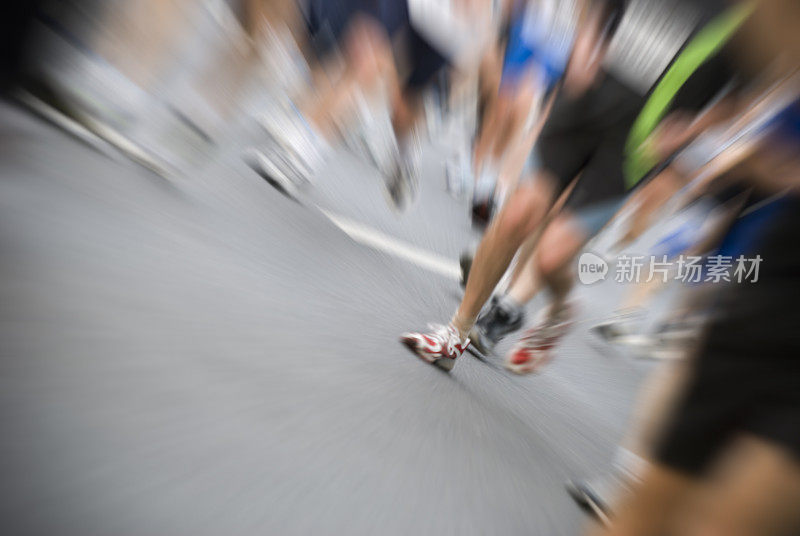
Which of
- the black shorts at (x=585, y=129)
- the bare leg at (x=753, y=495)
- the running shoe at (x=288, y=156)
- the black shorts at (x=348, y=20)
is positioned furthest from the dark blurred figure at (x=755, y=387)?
the black shorts at (x=348, y=20)

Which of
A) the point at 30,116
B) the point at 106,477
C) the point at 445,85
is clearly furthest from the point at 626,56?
the point at 445,85

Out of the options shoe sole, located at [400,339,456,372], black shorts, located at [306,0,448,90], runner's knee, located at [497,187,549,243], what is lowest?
shoe sole, located at [400,339,456,372]

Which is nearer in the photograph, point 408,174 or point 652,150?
point 652,150

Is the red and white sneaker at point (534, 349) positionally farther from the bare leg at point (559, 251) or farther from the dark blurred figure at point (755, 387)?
the dark blurred figure at point (755, 387)

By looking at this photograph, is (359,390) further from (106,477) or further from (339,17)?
(339,17)

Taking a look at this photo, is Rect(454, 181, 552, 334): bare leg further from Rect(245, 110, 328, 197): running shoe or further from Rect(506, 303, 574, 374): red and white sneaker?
Rect(245, 110, 328, 197): running shoe

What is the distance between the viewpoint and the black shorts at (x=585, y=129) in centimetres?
127

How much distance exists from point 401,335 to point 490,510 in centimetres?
61

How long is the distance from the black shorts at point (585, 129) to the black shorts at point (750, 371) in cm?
68

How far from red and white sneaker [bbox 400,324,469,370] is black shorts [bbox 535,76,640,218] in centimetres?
55

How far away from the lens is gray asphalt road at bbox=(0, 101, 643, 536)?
1.94ft

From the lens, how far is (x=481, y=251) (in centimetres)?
142

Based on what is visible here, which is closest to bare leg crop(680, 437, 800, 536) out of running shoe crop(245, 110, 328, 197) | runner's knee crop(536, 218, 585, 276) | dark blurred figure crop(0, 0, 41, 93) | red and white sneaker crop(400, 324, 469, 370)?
red and white sneaker crop(400, 324, 469, 370)

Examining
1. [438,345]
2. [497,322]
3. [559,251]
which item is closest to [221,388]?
[438,345]
